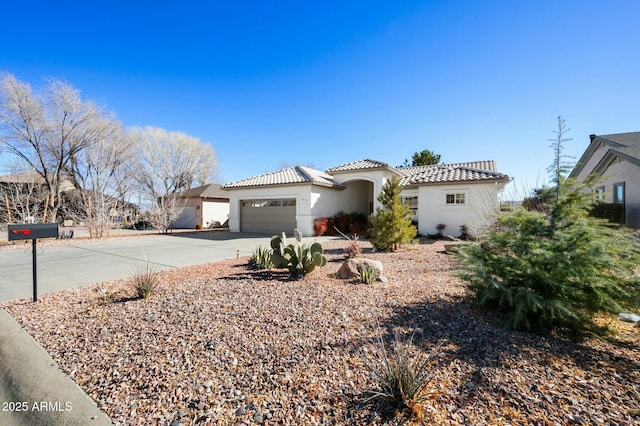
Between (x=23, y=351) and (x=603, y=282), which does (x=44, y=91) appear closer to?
(x=23, y=351)

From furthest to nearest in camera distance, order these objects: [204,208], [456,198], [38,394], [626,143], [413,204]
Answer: [204,208] < [413,204] < [456,198] < [626,143] < [38,394]

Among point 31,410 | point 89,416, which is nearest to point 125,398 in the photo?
point 89,416

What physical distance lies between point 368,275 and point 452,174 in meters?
13.4

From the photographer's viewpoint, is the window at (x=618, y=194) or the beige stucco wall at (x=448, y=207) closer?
the window at (x=618, y=194)

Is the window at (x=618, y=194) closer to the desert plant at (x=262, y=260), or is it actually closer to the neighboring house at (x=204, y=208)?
the desert plant at (x=262, y=260)

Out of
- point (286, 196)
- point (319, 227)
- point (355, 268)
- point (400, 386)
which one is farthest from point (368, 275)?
point (286, 196)

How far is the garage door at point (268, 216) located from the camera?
18.0 metres

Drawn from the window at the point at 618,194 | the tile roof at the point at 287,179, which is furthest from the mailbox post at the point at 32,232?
the window at the point at 618,194

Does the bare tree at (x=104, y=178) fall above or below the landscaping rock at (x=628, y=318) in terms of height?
above

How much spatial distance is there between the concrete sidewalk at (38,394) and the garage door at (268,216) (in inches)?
574

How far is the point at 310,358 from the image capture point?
308 centimetres

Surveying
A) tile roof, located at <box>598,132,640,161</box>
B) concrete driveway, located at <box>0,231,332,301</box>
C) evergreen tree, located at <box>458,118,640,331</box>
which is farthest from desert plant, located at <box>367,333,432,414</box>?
tile roof, located at <box>598,132,640,161</box>

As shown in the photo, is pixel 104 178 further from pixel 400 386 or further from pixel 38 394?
pixel 400 386

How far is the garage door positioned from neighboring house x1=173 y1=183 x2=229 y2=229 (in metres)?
8.28
